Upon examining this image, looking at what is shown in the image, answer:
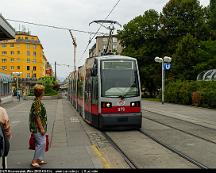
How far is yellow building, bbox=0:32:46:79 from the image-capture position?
136750 millimetres

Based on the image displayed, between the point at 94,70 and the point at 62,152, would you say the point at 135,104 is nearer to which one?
the point at 94,70

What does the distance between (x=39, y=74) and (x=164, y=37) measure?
8246cm

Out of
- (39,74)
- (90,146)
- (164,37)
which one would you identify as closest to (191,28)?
(164,37)

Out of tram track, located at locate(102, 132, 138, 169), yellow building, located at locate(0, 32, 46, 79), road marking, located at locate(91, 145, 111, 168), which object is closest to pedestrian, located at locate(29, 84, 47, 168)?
road marking, located at locate(91, 145, 111, 168)

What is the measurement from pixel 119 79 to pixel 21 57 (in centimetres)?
12390

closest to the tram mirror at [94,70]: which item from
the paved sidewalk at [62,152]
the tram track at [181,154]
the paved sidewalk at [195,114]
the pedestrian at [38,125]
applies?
the paved sidewalk at [62,152]

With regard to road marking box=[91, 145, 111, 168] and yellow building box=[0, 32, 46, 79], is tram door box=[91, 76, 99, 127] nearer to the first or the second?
road marking box=[91, 145, 111, 168]

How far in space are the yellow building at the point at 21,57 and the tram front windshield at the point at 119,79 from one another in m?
120

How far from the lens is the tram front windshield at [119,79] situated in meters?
16.9

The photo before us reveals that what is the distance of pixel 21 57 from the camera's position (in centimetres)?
13762

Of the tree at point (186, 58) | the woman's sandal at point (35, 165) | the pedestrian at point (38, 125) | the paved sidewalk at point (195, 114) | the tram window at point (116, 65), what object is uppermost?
the tree at point (186, 58)

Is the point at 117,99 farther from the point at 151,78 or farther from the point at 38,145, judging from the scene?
the point at 151,78

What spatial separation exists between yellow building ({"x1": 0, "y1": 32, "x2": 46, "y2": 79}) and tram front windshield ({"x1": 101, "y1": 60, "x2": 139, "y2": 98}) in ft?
393

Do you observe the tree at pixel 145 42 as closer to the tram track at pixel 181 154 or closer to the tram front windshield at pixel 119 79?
the tram front windshield at pixel 119 79
